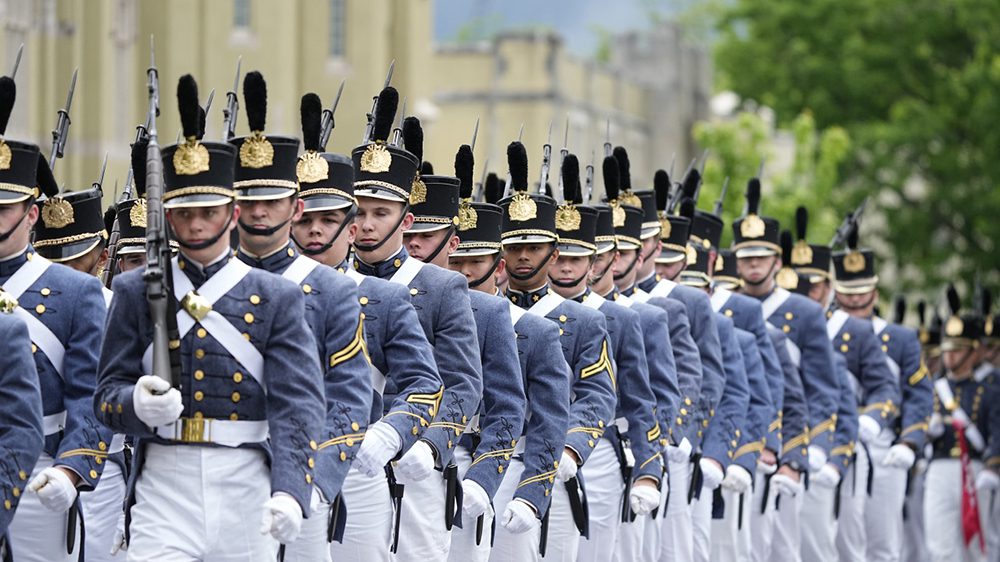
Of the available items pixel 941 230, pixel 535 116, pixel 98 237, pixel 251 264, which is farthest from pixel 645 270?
pixel 535 116

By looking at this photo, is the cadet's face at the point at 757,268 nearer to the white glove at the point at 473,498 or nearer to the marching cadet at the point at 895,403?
the marching cadet at the point at 895,403

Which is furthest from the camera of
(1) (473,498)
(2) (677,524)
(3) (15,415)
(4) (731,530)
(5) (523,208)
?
(4) (731,530)

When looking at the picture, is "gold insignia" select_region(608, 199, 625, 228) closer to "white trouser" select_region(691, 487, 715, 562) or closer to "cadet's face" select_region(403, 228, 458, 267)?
"white trouser" select_region(691, 487, 715, 562)

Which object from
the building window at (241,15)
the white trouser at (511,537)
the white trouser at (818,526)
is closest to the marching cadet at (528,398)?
the white trouser at (511,537)

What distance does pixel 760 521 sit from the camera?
47.8 feet

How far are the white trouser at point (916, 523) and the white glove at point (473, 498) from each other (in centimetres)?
958

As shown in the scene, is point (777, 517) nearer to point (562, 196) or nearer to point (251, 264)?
point (562, 196)

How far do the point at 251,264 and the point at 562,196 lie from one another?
3.94 m

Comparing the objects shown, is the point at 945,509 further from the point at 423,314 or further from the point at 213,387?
the point at 213,387

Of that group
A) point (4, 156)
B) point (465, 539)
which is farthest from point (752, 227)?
point (4, 156)

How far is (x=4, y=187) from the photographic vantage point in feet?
26.8

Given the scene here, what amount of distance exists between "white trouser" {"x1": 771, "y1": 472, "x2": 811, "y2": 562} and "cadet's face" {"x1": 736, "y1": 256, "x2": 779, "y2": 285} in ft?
5.06

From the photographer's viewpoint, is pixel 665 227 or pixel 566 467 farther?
pixel 665 227

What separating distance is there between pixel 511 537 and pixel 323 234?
87.3 inches
